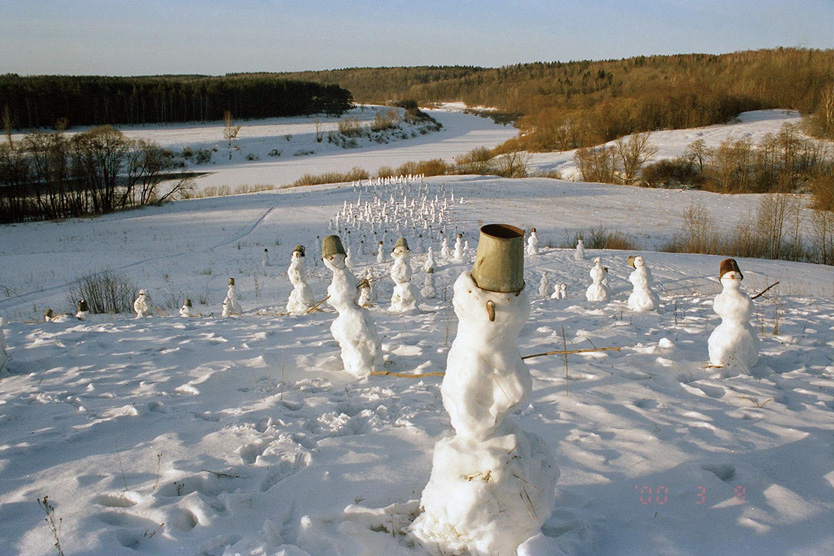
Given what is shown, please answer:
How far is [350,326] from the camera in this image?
199 inches

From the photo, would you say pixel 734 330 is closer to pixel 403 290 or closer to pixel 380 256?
pixel 403 290

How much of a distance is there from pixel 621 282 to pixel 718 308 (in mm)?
8636

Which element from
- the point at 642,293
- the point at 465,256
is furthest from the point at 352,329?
the point at 465,256

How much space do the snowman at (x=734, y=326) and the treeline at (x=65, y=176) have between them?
33959 mm

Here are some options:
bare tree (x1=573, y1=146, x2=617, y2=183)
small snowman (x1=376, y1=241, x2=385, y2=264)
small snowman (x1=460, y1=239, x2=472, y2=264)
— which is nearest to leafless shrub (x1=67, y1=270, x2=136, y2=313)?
small snowman (x1=376, y1=241, x2=385, y2=264)

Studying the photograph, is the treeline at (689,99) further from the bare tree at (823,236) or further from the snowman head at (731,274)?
the snowman head at (731,274)

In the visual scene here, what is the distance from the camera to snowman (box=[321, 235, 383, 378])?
503cm

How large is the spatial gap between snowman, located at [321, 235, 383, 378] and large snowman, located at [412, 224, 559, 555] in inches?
96.9

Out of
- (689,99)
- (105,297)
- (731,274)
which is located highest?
(689,99)

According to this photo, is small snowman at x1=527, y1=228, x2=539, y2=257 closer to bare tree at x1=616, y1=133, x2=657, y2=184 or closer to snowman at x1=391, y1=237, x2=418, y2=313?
snowman at x1=391, y1=237, x2=418, y2=313

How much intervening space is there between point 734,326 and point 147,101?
231 feet

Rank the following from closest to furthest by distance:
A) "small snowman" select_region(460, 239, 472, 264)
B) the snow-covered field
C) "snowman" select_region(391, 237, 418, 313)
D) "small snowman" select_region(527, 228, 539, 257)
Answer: the snow-covered field, "snowman" select_region(391, 237, 418, 313), "small snowman" select_region(460, 239, 472, 264), "small snowman" select_region(527, 228, 539, 257)

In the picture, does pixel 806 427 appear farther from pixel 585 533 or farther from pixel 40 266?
pixel 40 266

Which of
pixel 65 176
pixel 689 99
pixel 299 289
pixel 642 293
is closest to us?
pixel 642 293
